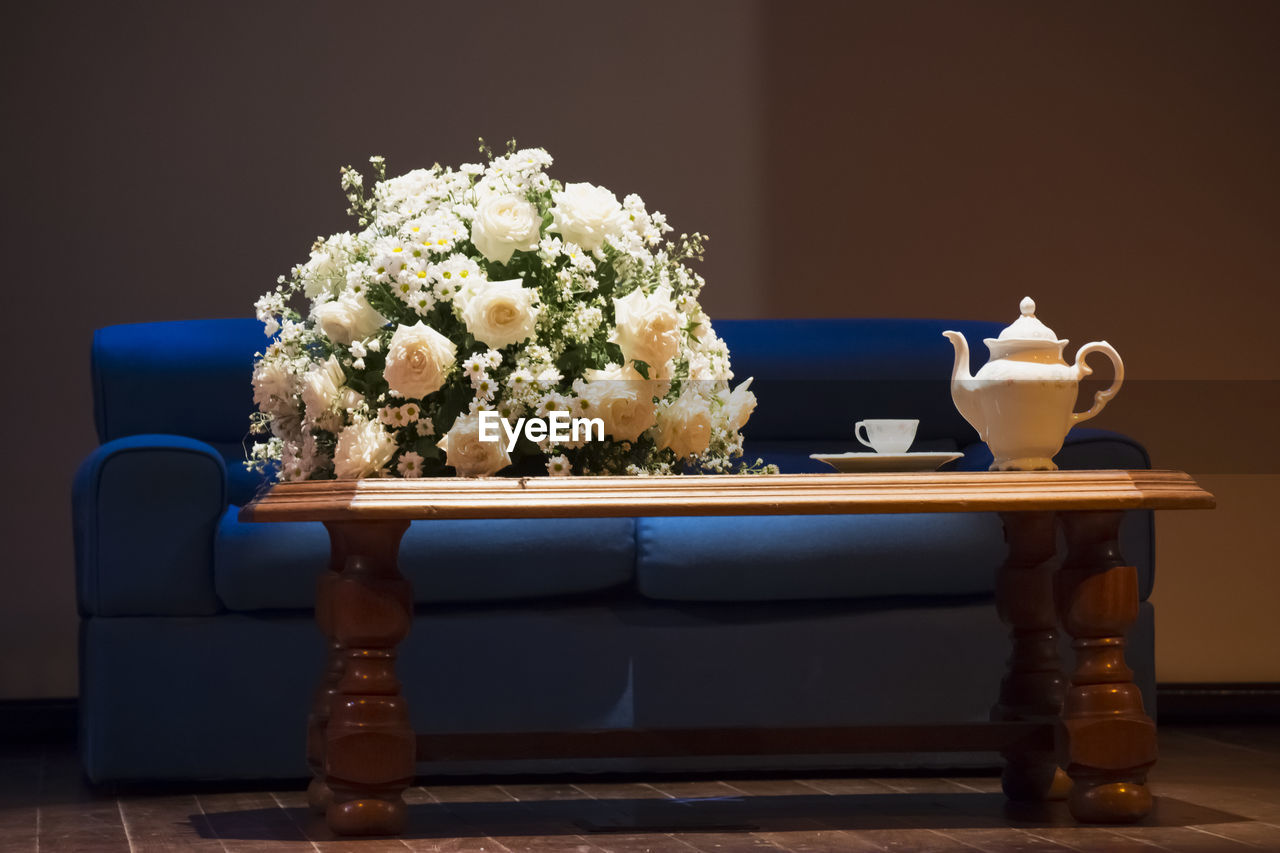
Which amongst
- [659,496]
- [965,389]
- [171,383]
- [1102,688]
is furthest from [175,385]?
[1102,688]

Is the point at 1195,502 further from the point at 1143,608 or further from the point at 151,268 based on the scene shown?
the point at 151,268

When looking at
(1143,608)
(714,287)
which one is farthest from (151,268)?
(1143,608)

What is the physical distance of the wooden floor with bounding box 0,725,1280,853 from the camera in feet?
6.29

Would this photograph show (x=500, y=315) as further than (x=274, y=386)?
No

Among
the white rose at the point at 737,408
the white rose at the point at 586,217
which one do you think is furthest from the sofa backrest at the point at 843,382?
the white rose at the point at 586,217

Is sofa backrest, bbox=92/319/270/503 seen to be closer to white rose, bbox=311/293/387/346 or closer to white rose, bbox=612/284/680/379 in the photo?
white rose, bbox=311/293/387/346

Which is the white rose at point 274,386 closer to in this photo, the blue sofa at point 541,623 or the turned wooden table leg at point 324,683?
the turned wooden table leg at point 324,683

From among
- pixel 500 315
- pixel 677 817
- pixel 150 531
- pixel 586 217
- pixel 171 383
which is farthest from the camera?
pixel 171 383

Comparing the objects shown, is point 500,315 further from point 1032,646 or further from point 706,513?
point 1032,646

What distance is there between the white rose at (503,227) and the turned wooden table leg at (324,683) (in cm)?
40

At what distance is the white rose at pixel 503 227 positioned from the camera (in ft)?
6.35

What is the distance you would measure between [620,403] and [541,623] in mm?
730

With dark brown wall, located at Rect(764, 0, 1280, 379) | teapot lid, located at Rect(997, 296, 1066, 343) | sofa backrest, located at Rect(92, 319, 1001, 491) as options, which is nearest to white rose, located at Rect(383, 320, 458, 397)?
teapot lid, located at Rect(997, 296, 1066, 343)

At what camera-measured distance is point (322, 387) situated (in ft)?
6.29
